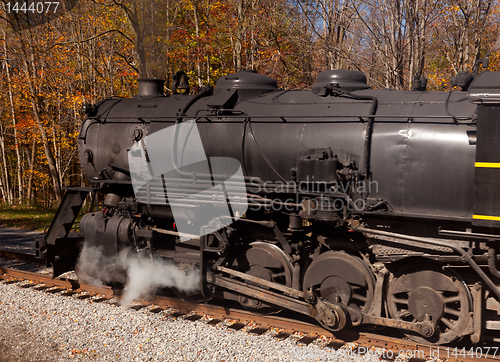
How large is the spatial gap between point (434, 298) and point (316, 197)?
187 cm

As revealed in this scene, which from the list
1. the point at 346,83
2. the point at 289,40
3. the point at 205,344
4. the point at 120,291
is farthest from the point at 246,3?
the point at 205,344

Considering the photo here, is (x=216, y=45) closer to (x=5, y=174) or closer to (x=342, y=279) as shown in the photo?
(x=342, y=279)

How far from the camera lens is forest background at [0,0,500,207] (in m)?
11.8

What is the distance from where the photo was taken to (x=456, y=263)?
4.88 meters

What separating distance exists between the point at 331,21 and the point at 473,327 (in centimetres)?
1110

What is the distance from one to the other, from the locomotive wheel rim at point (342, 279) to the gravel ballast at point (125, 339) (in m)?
0.66

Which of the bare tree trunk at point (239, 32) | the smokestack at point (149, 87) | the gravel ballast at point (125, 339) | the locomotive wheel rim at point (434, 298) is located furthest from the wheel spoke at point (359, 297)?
the bare tree trunk at point (239, 32)

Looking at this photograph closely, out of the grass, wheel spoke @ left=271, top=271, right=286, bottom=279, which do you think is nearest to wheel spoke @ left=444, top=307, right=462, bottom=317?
wheel spoke @ left=271, top=271, right=286, bottom=279

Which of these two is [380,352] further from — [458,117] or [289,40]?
[289,40]

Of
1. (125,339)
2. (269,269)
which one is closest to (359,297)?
(269,269)

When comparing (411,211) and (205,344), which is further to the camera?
(205,344)

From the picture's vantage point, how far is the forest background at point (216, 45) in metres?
11.8

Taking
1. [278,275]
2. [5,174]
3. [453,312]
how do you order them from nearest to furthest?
[453,312]
[278,275]
[5,174]

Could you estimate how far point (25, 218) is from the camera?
16.5m
